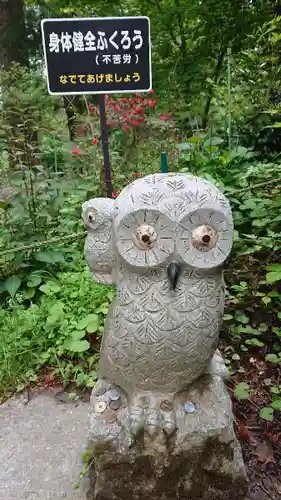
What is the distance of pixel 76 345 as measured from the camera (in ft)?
7.70

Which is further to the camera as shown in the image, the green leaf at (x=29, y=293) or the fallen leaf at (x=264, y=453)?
the green leaf at (x=29, y=293)

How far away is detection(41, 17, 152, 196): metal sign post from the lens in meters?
2.49

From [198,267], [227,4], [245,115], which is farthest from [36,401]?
[227,4]

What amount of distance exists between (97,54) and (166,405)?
191 centimetres

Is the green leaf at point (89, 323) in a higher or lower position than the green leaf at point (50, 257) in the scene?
lower

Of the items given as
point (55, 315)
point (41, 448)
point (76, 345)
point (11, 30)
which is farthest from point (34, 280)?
point (11, 30)

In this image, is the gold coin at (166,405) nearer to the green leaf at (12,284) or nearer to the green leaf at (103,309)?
the green leaf at (103,309)

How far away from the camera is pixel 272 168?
3.09 meters

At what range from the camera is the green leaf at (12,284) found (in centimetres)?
274

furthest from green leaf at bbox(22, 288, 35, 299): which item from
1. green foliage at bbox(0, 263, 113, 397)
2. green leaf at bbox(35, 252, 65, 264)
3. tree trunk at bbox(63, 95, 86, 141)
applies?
tree trunk at bbox(63, 95, 86, 141)

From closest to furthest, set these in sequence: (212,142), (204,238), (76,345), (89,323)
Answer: (204,238), (76,345), (89,323), (212,142)

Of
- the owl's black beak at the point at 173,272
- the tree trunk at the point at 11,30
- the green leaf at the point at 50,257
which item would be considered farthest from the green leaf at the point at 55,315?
the tree trunk at the point at 11,30

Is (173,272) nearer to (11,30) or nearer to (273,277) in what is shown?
(273,277)

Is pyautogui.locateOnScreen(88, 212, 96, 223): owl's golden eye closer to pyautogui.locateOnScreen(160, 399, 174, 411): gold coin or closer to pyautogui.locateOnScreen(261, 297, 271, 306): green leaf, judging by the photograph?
pyautogui.locateOnScreen(160, 399, 174, 411): gold coin
